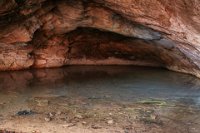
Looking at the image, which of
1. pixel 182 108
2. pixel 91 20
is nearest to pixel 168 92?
pixel 182 108

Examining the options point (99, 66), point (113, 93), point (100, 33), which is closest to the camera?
point (113, 93)

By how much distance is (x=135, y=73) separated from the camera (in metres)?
14.4

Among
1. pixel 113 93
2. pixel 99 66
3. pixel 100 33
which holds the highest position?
pixel 100 33

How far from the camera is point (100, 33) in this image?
1542 cm

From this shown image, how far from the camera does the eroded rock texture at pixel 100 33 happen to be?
9891 millimetres

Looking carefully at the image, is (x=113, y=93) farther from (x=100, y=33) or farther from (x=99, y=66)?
(x=99, y=66)

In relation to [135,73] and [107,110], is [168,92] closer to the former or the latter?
[107,110]

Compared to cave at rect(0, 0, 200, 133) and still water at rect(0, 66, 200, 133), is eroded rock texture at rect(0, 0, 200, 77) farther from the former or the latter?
still water at rect(0, 66, 200, 133)

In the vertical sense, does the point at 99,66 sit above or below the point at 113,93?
above

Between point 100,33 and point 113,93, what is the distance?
586 centimetres

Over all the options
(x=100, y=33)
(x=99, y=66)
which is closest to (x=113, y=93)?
(x=100, y=33)

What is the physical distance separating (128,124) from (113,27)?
697 cm

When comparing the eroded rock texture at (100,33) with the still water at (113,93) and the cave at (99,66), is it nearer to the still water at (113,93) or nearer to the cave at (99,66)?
the cave at (99,66)

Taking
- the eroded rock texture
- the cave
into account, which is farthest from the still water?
the eroded rock texture
